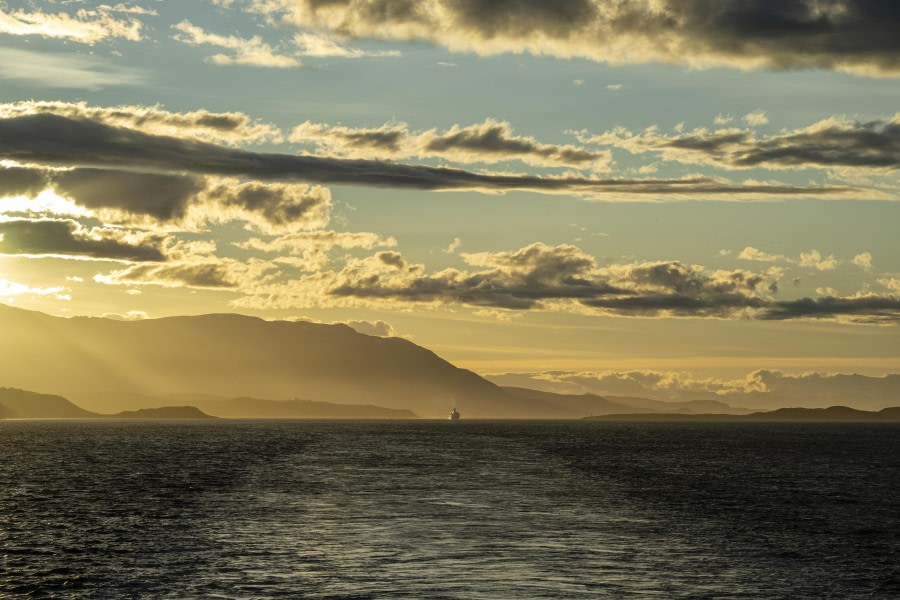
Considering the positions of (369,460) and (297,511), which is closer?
(297,511)

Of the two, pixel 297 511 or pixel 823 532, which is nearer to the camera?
pixel 823 532

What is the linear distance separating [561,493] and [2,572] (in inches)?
2392

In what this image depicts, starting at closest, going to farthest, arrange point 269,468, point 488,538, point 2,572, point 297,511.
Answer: point 2,572
point 488,538
point 297,511
point 269,468

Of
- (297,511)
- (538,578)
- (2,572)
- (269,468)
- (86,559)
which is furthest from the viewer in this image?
(269,468)

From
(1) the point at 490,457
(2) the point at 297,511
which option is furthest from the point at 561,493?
(1) the point at 490,457

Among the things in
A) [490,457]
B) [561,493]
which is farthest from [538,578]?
[490,457]

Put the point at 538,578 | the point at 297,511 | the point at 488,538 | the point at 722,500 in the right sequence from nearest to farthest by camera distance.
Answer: the point at 538,578
the point at 488,538
the point at 297,511
the point at 722,500

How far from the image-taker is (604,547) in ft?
219

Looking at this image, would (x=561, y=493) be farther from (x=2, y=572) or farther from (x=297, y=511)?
(x=2, y=572)

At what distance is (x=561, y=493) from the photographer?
4237 inches

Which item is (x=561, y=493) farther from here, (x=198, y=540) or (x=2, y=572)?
(x=2, y=572)

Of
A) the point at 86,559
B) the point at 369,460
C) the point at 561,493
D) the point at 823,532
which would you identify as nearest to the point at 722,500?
the point at 561,493

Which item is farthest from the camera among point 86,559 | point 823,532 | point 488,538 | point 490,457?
point 490,457

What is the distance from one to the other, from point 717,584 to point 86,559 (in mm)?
36286
